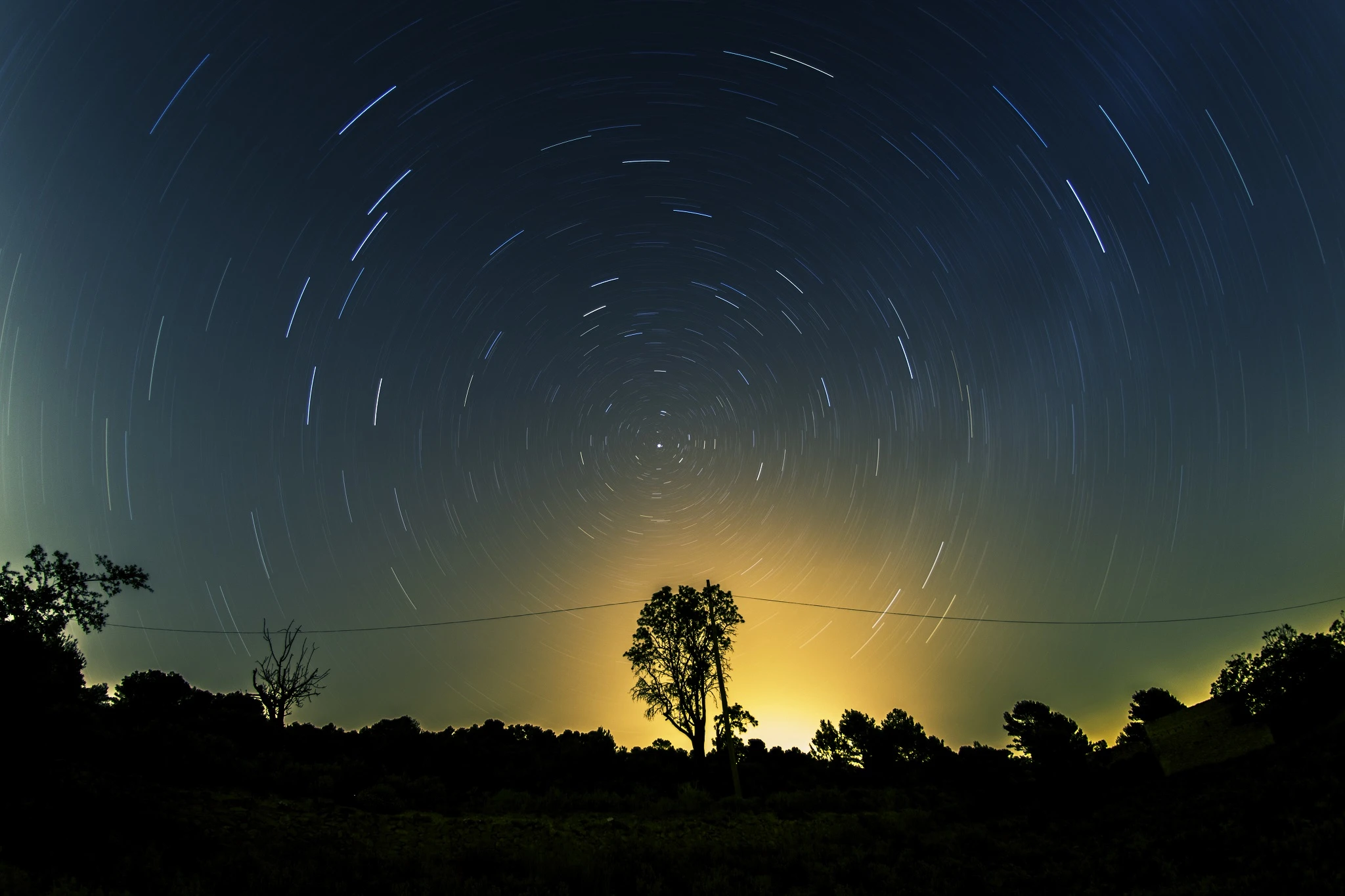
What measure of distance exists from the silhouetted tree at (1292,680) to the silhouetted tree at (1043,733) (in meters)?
11.3

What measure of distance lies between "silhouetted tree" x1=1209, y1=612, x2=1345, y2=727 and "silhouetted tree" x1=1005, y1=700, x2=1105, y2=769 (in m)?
11.3

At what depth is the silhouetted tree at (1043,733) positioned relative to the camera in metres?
44.5

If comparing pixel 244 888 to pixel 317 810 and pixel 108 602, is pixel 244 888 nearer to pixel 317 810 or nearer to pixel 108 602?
pixel 317 810

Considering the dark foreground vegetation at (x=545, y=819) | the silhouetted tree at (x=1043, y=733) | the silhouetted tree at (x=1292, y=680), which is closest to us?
the dark foreground vegetation at (x=545, y=819)

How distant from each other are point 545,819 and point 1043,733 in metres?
51.2

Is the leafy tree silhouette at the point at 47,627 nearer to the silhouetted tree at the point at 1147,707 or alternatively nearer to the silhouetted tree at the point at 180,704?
the silhouetted tree at the point at 180,704

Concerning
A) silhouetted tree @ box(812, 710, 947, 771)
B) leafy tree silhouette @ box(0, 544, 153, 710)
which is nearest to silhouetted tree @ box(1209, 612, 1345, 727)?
silhouetted tree @ box(812, 710, 947, 771)

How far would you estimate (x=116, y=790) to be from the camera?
11062 millimetres

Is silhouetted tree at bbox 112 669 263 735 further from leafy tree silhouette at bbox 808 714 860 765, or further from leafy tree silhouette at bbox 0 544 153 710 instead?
leafy tree silhouette at bbox 808 714 860 765

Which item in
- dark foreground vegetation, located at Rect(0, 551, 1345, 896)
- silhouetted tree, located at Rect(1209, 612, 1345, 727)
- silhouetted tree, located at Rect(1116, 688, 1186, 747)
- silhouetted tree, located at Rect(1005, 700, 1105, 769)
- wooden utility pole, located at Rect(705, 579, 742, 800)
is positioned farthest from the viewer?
silhouetted tree, located at Rect(1116, 688, 1186, 747)

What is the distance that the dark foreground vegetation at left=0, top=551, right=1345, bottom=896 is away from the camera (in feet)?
31.9

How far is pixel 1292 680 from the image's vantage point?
44094 mm

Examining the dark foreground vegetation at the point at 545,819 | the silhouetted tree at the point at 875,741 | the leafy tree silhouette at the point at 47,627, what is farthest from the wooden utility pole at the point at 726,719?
the silhouetted tree at the point at 875,741

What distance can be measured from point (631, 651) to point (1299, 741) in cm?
3142
